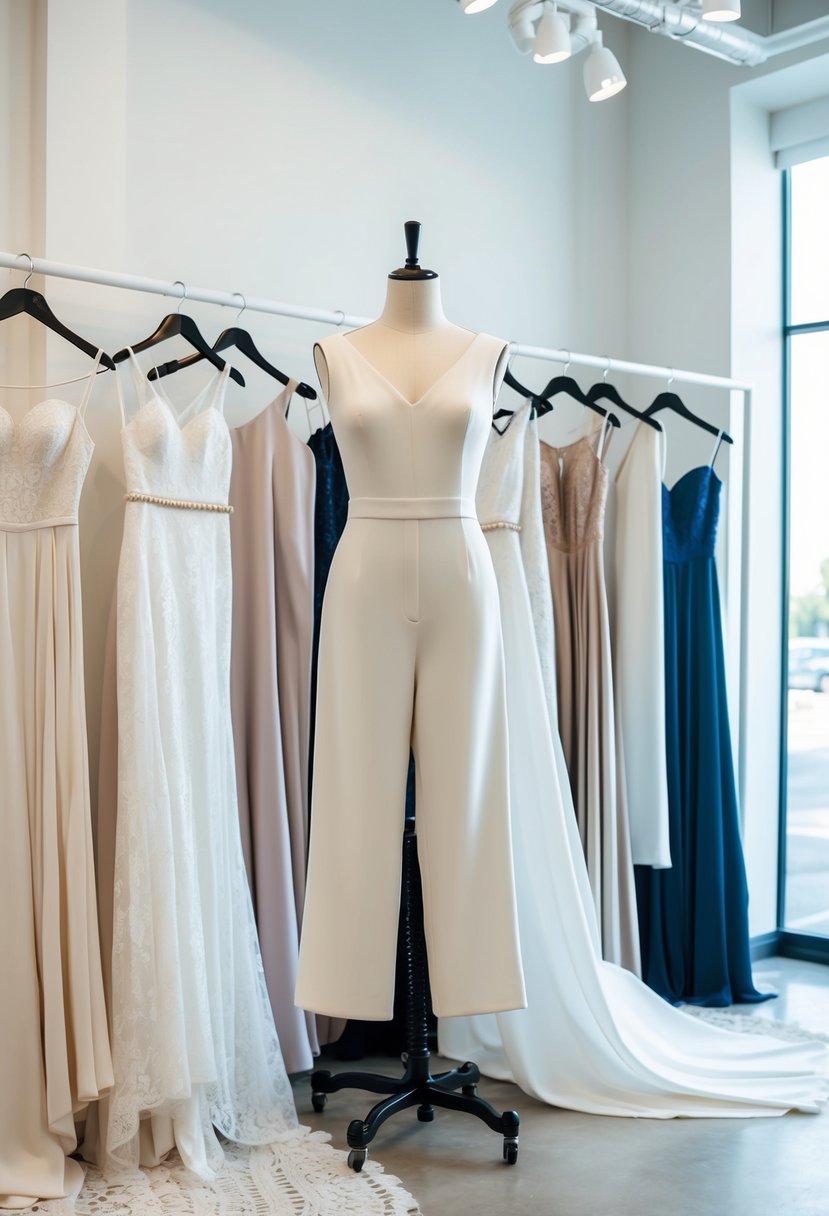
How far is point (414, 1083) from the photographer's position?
2.81 metres

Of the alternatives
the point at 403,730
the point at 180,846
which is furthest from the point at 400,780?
the point at 180,846

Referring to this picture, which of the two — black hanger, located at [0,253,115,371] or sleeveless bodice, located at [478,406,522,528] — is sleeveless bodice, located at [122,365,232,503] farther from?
sleeveless bodice, located at [478,406,522,528]

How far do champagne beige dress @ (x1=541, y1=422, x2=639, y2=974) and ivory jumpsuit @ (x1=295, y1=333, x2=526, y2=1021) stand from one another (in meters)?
1.26

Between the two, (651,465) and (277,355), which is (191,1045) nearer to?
(277,355)

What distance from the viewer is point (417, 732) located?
2.49 m

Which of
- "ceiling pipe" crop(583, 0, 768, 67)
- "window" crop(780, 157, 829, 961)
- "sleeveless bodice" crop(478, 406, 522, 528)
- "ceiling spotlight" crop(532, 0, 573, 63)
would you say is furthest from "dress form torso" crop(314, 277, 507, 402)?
"window" crop(780, 157, 829, 961)

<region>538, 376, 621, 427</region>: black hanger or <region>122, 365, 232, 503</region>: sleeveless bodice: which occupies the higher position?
<region>538, 376, 621, 427</region>: black hanger

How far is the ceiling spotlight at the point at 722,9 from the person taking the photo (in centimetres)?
327

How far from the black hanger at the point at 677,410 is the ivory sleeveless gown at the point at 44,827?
199 cm

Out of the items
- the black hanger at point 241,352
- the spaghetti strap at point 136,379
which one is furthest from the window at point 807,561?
the spaghetti strap at point 136,379

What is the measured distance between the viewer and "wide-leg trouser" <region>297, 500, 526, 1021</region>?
2.45 m

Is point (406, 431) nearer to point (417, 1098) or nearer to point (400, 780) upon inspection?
point (400, 780)

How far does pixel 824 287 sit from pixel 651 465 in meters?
1.15

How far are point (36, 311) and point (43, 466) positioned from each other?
1.21 ft
